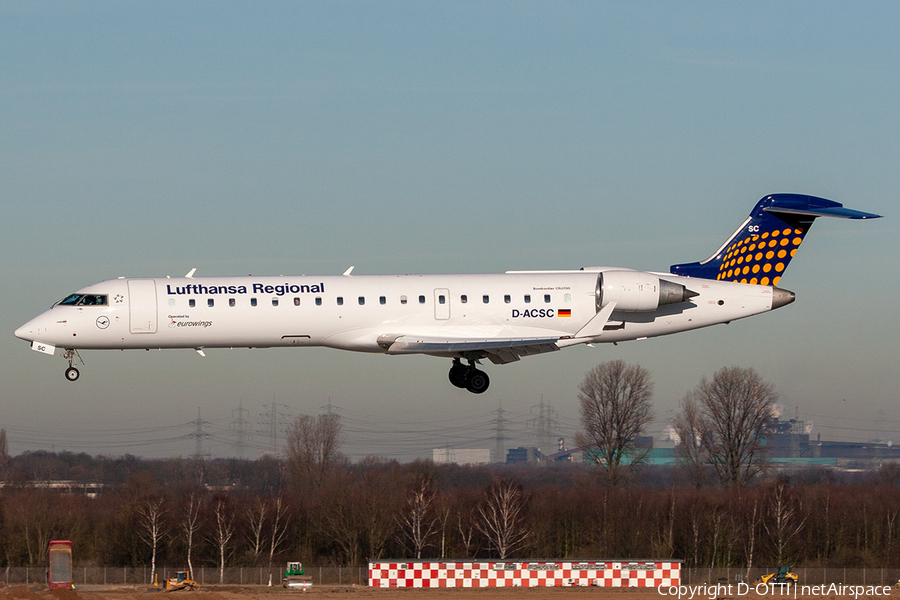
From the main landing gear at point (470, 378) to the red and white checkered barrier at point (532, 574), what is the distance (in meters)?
11.0

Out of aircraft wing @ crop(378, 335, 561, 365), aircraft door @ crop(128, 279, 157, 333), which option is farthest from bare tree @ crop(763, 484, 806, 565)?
aircraft door @ crop(128, 279, 157, 333)

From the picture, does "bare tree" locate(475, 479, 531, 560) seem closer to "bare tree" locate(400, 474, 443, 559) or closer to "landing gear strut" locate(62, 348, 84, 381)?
"bare tree" locate(400, 474, 443, 559)

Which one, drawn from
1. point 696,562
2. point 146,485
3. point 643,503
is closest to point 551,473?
point 643,503

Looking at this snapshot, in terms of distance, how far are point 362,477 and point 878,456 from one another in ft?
281

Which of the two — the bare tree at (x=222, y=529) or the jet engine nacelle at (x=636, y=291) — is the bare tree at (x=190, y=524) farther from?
the jet engine nacelle at (x=636, y=291)

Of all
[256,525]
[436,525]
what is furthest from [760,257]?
[256,525]

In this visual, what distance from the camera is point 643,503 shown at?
66.6m

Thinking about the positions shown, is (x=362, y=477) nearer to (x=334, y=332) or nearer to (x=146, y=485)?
(x=146, y=485)

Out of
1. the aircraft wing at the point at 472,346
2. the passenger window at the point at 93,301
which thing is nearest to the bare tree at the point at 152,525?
the passenger window at the point at 93,301

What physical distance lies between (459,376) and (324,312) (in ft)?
16.7

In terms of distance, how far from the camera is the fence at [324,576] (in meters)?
52.6

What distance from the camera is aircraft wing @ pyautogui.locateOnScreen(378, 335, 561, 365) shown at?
3397cm

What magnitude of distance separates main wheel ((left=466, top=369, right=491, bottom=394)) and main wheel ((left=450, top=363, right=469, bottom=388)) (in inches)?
6.6

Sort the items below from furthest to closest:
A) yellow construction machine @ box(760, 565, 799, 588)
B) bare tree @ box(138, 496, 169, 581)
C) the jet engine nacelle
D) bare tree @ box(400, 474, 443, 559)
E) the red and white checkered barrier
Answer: bare tree @ box(138, 496, 169, 581)
bare tree @ box(400, 474, 443, 559)
yellow construction machine @ box(760, 565, 799, 588)
the red and white checkered barrier
the jet engine nacelle
